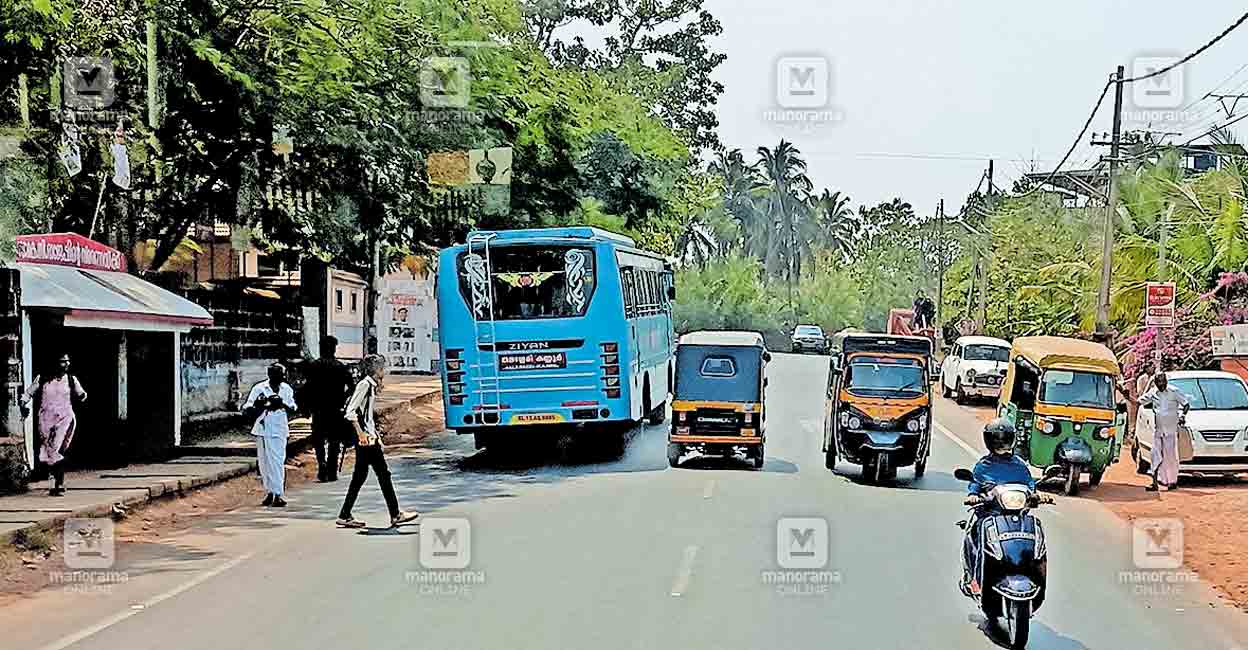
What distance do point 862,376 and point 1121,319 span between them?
1526 cm

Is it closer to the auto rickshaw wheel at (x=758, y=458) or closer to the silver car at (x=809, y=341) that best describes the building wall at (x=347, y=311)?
the auto rickshaw wheel at (x=758, y=458)

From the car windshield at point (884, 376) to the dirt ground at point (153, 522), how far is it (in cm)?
737

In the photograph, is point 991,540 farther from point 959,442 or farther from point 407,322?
point 407,322

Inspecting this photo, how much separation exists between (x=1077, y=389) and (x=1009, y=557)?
34.5 feet

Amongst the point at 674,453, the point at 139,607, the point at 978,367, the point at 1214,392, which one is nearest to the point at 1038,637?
the point at 139,607

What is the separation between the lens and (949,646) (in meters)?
9.44

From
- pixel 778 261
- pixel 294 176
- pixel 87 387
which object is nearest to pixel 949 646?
pixel 87 387

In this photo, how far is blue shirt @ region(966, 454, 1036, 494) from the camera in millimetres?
10047

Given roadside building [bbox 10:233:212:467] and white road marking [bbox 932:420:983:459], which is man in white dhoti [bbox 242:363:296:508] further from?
white road marking [bbox 932:420:983:459]

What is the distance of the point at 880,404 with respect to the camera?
63.7ft

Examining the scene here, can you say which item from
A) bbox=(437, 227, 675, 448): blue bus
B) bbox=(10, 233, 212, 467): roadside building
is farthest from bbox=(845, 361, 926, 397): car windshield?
bbox=(10, 233, 212, 467): roadside building

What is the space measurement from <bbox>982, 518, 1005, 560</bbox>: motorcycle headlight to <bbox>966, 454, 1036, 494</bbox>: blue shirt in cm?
35

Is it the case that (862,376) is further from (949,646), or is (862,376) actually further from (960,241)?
(960,241)

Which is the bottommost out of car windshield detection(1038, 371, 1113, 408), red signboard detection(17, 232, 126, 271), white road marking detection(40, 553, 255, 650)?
white road marking detection(40, 553, 255, 650)
